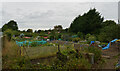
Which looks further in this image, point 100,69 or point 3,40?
point 3,40

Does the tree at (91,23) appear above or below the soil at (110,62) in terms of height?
above

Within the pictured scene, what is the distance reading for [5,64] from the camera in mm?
3592

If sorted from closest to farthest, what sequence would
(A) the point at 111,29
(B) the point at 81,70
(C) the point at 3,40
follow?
(B) the point at 81,70 → (C) the point at 3,40 → (A) the point at 111,29

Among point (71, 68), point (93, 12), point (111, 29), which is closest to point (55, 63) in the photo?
point (71, 68)

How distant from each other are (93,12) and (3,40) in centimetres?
2192

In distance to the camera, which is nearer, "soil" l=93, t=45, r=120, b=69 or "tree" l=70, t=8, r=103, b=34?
"soil" l=93, t=45, r=120, b=69

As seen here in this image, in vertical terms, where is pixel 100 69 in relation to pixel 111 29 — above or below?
below

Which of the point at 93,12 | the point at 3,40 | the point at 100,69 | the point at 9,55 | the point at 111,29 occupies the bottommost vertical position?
the point at 100,69

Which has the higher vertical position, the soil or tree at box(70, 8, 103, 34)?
tree at box(70, 8, 103, 34)

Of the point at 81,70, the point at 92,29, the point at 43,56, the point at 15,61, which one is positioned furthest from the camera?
the point at 92,29

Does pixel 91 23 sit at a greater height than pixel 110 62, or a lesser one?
greater

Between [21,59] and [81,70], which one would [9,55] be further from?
[81,70]

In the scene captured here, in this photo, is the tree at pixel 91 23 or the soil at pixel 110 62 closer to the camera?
the soil at pixel 110 62

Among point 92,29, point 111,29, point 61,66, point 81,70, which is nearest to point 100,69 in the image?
point 81,70
